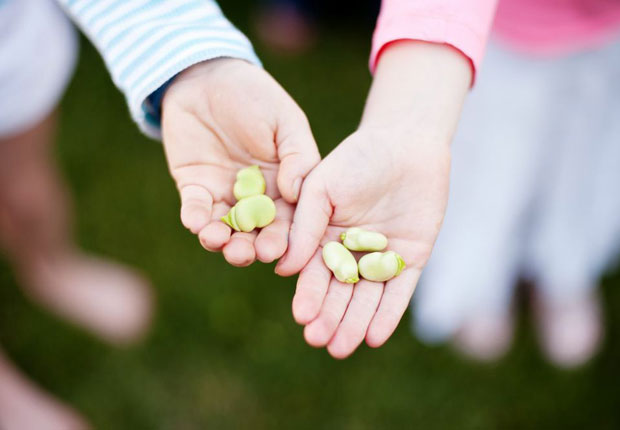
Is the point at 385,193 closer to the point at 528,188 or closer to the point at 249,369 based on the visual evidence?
the point at 528,188

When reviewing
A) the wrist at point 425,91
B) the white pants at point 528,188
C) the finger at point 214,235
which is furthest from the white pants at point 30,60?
the white pants at point 528,188

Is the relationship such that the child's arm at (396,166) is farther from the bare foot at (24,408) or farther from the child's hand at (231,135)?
the bare foot at (24,408)

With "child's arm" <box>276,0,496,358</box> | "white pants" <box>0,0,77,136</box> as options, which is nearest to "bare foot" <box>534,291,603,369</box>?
"child's arm" <box>276,0,496,358</box>

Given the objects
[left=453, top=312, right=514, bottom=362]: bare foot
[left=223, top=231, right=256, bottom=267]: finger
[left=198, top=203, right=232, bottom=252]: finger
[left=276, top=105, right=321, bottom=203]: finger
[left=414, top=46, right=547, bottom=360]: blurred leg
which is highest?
[left=276, top=105, right=321, bottom=203]: finger

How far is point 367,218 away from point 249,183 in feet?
0.75

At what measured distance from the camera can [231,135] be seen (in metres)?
1.09

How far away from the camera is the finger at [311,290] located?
0.94 meters

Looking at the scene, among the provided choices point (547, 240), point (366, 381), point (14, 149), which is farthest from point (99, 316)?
point (547, 240)

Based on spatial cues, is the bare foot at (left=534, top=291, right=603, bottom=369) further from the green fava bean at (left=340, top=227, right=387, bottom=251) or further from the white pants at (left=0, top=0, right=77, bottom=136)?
the white pants at (left=0, top=0, right=77, bottom=136)

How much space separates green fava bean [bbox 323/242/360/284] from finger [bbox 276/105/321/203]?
12 centimetres

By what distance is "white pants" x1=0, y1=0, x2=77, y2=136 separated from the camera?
47.8 inches

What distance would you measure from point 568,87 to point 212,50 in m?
0.88

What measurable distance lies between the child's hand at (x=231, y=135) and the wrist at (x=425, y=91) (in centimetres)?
17

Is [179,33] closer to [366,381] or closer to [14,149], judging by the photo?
[14,149]
